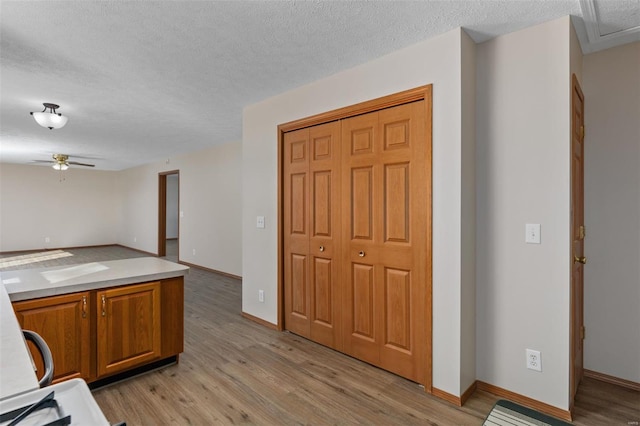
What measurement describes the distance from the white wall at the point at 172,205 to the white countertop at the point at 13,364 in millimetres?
11342

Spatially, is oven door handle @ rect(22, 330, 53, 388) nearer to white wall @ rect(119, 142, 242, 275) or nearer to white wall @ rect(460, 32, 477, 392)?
white wall @ rect(460, 32, 477, 392)

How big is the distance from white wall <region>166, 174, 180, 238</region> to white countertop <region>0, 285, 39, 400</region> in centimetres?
1134

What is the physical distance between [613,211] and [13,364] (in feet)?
10.9

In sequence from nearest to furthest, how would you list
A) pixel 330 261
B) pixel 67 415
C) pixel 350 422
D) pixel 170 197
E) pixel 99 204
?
pixel 67 415
pixel 350 422
pixel 330 261
pixel 99 204
pixel 170 197

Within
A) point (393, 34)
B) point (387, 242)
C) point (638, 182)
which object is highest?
point (393, 34)

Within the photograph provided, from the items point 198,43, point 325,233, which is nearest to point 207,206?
point 325,233

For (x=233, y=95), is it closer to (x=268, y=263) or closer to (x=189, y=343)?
(x=268, y=263)

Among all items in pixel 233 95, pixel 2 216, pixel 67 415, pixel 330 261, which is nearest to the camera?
pixel 67 415

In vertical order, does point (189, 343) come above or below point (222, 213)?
below

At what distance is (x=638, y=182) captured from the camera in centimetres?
232

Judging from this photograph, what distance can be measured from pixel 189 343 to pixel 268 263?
1.05m

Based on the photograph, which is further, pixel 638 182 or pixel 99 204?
pixel 99 204

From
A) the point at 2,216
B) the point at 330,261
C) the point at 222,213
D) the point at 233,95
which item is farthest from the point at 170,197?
the point at 330,261

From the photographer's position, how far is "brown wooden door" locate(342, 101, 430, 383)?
2.40 metres
